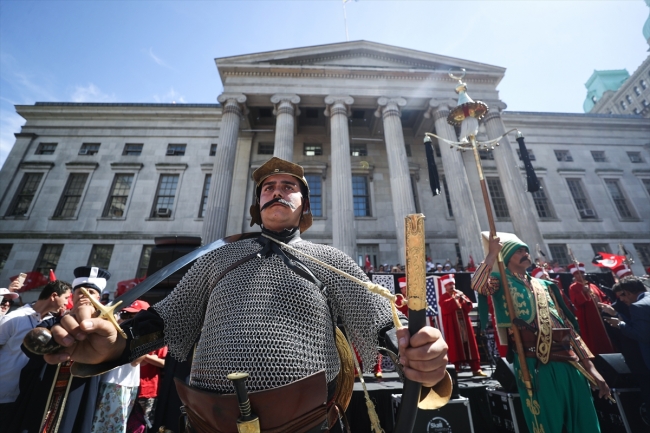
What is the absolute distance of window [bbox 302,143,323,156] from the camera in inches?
835

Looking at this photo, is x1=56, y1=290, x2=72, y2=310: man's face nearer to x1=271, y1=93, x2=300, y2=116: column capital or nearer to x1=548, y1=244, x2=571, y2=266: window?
x1=271, y1=93, x2=300, y2=116: column capital

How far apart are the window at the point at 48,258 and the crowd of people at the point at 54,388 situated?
62.6 ft

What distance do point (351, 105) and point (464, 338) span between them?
601 inches

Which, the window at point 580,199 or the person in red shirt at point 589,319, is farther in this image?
the window at point 580,199

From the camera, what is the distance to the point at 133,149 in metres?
21.5

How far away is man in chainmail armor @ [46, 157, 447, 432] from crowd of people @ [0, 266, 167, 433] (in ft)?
→ 5.75

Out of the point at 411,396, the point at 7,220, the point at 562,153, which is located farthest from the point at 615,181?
the point at 7,220

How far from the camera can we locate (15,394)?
11.1 feet

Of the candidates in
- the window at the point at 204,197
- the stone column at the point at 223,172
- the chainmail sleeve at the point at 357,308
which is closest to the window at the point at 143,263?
the window at the point at 204,197

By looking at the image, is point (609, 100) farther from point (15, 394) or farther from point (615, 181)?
point (15, 394)

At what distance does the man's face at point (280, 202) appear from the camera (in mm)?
2021

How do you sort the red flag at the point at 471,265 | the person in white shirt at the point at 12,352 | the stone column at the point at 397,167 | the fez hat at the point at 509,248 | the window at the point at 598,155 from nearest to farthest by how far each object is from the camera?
the person in white shirt at the point at 12,352 → the fez hat at the point at 509,248 → the red flag at the point at 471,265 → the stone column at the point at 397,167 → the window at the point at 598,155

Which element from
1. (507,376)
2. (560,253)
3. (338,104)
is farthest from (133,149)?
(560,253)

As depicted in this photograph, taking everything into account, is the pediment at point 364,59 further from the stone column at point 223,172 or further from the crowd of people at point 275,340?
the crowd of people at point 275,340
